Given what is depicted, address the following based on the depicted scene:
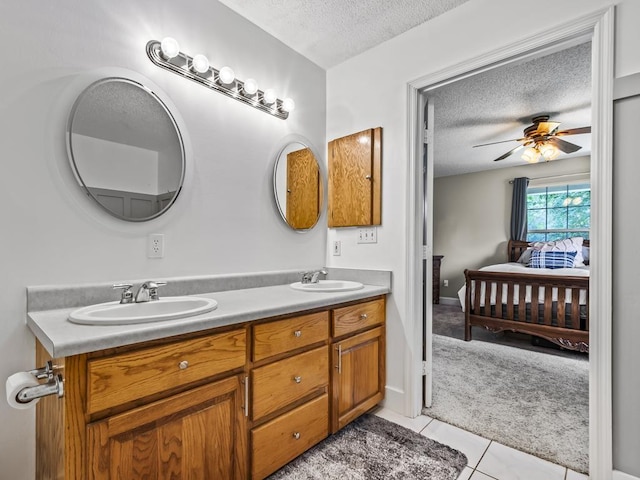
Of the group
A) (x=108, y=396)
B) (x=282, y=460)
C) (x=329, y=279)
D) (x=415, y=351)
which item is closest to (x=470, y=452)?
(x=415, y=351)

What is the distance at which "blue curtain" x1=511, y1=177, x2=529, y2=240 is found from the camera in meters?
5.45

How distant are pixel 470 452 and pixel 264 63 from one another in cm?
253

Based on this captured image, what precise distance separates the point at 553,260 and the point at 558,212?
151cm

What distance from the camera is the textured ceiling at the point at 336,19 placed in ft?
6.34

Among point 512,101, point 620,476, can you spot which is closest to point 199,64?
point 620,476

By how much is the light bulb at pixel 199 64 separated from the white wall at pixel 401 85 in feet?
3.45

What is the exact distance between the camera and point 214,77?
74.0 inches

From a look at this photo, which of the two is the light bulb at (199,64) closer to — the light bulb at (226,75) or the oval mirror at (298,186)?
the light bulb at (226,75)

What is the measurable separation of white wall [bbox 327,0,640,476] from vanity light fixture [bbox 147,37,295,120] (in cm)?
51

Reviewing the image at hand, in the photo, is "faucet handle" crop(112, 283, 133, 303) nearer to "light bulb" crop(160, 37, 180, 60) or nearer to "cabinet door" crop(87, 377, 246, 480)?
"cabinet door" crop(87, 377, 246, 480)

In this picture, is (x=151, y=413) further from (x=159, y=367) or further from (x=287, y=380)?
(x=287, y=380)

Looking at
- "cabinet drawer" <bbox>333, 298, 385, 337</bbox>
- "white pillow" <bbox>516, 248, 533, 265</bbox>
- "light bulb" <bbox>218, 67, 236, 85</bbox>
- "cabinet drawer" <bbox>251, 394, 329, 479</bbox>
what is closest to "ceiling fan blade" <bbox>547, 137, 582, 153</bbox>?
"white pillow" <bbox>516, 248, 533, 265</bbox>

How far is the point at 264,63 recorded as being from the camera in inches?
86.0

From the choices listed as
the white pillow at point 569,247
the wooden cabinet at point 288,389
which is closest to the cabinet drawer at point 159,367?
the wooden cabinet at point 288,389
